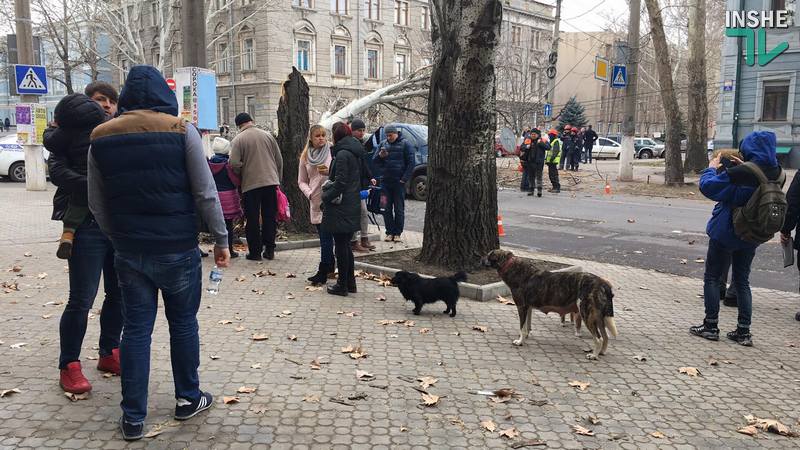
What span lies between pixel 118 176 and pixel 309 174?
4991 millimetres

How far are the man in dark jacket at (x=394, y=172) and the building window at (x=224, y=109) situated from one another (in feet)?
139

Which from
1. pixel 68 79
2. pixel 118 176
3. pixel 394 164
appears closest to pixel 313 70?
pixel 68 79

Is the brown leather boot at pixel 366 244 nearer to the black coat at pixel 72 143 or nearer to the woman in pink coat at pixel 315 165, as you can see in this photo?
the woman in pink coat at pixel 315 165

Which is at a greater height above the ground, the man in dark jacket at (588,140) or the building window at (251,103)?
the building window at (251,103)

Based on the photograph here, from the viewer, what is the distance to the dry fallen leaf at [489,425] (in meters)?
3.84

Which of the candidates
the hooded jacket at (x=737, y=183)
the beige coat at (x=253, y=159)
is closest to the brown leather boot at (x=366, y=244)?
the beige coat at (x=253, y=159)

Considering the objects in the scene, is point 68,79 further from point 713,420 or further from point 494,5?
point 713,420

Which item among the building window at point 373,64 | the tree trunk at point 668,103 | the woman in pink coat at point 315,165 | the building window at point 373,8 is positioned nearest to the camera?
the woman in pink coat at point 315,165

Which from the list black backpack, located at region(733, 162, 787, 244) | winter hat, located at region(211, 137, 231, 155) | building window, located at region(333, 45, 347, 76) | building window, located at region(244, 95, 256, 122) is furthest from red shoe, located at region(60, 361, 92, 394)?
building window, located at region(333, 45, 347, 76)

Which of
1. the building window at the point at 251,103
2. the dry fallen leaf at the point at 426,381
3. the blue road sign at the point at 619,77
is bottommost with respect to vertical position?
the dry fallen leaf at the point at 426,381

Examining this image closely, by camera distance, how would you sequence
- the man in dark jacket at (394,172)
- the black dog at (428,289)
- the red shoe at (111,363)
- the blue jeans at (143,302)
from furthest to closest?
the man in dark jacket at (394,172)
the black dog at (428,289)
the red shoe at (111,363)
the blue jeans at (143,302)

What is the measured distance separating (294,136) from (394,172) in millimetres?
1715

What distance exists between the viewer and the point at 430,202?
7859mm

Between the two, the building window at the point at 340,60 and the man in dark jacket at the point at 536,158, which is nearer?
the man in dark jacket at the point at 536,158
